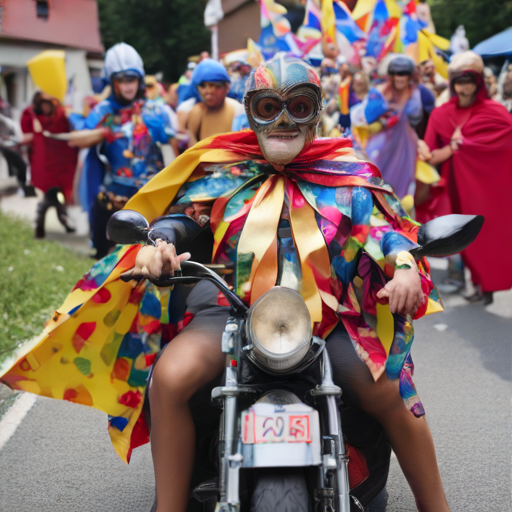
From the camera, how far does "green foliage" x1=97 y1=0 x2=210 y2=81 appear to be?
128 ft

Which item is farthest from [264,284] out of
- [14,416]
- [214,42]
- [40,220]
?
[214,42]

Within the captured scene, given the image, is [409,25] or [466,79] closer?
[466,79]

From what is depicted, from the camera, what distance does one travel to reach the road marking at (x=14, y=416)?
4461 millimetres

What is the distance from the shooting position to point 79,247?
10617mm

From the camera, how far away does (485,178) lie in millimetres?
7688

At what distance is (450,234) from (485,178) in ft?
17.9

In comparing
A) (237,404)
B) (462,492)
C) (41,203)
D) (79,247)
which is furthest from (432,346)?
(41,203)

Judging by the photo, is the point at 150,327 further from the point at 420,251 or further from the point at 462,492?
the point at 462,492

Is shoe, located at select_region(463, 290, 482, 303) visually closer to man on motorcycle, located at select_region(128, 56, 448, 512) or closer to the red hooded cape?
the red hooded cape

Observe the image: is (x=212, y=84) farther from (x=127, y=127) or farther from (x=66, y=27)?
(x=66, y=27)

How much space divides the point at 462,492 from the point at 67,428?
2.18 m

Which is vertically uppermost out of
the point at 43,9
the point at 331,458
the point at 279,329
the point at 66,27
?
the point at 43,9

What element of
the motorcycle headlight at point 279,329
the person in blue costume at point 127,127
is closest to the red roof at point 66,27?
the person in blue costume at point 127,127

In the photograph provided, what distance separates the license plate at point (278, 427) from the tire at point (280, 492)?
0.42 ft
